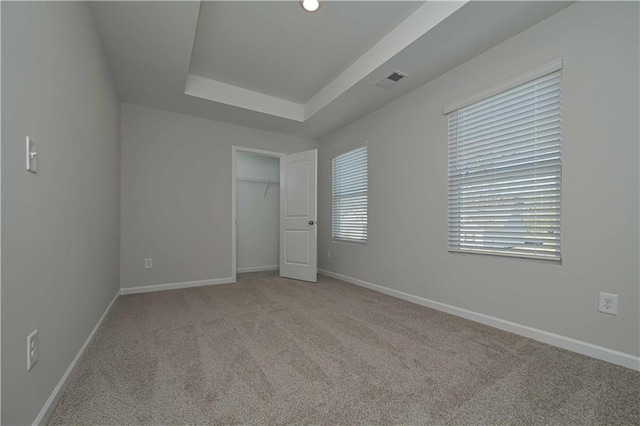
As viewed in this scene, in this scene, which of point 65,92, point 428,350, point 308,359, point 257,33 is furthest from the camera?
point 257,33

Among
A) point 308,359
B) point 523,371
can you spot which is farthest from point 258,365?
point 523,371

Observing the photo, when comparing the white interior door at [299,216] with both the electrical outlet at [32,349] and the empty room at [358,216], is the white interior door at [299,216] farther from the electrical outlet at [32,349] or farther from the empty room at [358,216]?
the electrical outlet at [32,349]

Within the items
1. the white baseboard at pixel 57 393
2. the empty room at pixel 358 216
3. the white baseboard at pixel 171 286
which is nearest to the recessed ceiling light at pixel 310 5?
the empty room at pixel 358 216

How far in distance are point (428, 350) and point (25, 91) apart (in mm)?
2455

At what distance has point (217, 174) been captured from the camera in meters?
3.96

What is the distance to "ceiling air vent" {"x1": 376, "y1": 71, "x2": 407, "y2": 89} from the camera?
2.70 metres

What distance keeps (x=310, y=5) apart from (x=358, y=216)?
2.54 metres

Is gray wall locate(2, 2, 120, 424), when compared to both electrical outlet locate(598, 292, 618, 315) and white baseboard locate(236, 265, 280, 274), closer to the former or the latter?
white baseboard locate(236, 265, 280, 274)

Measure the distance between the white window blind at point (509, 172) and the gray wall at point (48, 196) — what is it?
2.84 meters

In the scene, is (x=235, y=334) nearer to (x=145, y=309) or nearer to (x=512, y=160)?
(x=145, y=309)

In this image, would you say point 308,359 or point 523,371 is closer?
point 523,371

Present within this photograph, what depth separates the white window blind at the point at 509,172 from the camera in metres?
1.97

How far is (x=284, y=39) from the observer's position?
254 cm

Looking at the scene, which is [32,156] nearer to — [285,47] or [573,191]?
[285,47]
